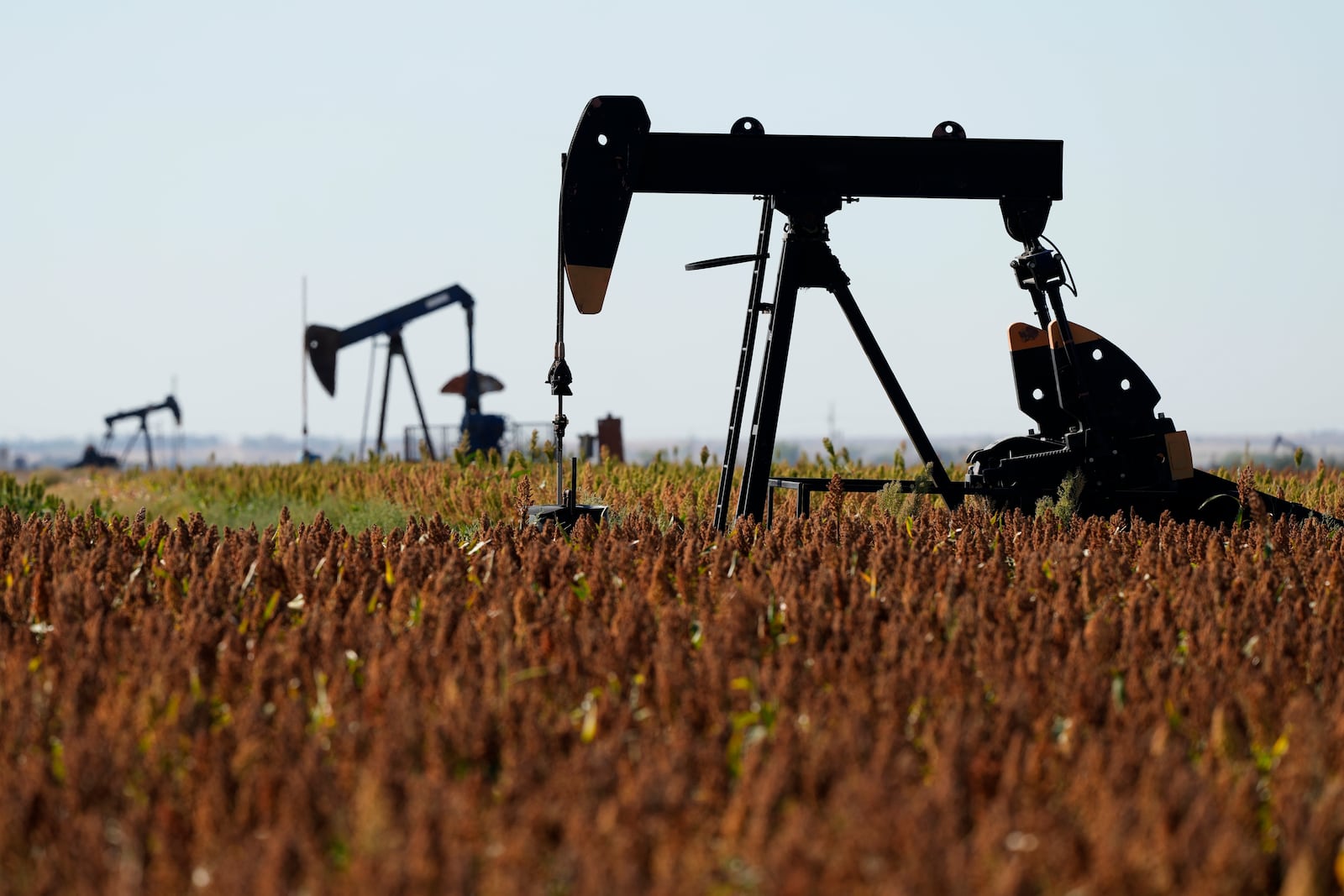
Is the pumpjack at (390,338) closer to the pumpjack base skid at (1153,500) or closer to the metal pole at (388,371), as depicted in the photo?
the metal pole at (388,371)

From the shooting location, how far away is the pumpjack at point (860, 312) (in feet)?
29.1

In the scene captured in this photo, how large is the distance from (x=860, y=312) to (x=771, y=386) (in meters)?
0.86

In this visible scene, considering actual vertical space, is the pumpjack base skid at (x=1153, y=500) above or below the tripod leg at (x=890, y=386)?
below

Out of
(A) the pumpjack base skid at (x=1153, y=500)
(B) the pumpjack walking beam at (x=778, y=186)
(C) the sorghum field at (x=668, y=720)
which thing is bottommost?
(C) the sorghum field at (x=668, y=720)

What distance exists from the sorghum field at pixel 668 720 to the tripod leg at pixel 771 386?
2.17m

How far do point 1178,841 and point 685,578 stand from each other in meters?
3.46

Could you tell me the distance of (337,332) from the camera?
3572 centimetres

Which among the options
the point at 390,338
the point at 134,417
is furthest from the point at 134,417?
the point at 390,338

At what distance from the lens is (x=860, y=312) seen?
954 centimetres

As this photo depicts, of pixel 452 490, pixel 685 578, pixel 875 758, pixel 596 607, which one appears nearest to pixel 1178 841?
pixel 875 758

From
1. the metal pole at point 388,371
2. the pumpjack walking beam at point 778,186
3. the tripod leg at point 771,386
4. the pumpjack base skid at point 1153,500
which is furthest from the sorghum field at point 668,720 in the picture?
the metal pole at point 388,371

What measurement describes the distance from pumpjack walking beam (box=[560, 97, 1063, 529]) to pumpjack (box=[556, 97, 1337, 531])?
1cm

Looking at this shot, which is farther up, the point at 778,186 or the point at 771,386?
the point at 778,186

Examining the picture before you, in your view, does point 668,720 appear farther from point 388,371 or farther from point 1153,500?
point 388,371
